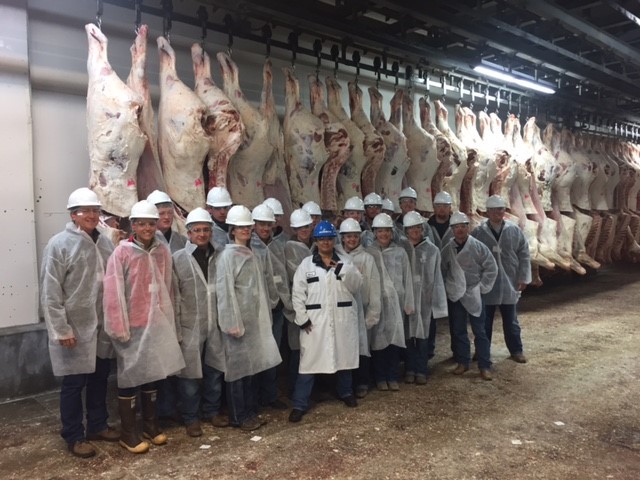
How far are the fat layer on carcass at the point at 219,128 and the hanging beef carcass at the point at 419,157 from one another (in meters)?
2.71

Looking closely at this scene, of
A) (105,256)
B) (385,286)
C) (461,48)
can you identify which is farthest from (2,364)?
(461,48)

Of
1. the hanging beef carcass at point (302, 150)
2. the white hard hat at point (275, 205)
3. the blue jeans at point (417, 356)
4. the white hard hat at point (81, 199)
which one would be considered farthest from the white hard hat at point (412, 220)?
the white hard hat at point (81, 199)

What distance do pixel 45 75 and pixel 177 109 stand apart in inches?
53.7

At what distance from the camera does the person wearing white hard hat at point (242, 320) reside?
14.0 ft

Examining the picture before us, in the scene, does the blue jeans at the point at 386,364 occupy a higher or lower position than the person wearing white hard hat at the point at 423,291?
lower

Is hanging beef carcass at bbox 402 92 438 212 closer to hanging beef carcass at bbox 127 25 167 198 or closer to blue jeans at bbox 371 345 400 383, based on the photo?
blue jeans at bbox 371 345 400 383

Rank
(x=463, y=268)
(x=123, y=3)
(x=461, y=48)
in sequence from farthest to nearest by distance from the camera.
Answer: (x=461, y=48) < (x=463, y=268) < (x=123, y=3)

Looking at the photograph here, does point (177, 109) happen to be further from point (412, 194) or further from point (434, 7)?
point (434, 7)

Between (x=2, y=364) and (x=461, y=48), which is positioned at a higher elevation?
(x=461, y=48)

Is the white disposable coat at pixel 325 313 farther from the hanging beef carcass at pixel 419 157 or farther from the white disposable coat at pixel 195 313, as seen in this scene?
the hanging beef carcass at pixel 419 157

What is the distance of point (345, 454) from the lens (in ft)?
12.6

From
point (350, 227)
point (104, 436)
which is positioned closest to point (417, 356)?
point (350, 227)

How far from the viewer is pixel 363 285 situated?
16.5 ft

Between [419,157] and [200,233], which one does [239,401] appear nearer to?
[200,233]
